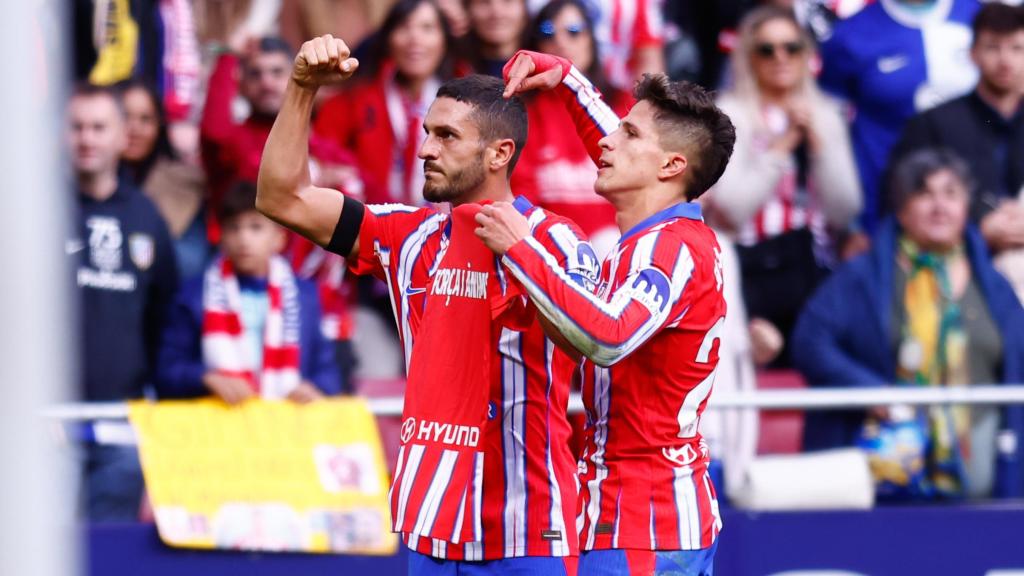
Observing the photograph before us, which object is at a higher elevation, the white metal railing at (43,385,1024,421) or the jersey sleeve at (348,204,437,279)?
the jersey sleeve at (348,204,437,279)

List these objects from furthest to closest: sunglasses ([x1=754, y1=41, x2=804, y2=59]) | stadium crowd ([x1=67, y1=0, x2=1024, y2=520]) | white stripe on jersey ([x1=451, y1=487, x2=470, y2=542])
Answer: sunglasses ([x1=754, y1=41, x2=804, y2=59]) < stadium crowd ([x1=67, y1=0, x2=1024, y2=520]) < white stripe on jersey ([x1=451, y1=487, x2=470, y2=542])

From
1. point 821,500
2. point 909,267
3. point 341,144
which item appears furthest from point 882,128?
point 341,144

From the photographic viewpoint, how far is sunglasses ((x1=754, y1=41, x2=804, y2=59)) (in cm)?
714

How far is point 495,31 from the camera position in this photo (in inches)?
273

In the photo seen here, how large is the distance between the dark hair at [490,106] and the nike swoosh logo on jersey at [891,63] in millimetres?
3476

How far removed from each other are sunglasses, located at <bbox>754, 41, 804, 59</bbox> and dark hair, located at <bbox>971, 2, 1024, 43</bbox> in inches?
35.9

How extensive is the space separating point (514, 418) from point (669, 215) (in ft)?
2.25

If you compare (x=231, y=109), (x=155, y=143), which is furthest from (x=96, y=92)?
(x=231, y=109)

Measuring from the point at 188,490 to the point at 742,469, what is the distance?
2.19m

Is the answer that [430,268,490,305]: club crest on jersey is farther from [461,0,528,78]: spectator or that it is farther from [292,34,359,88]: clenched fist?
[461,0,528,78]: spectator

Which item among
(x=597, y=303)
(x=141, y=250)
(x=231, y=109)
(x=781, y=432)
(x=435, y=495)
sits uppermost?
(x=231, y=109)

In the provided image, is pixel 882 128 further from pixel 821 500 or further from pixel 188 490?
pixel 188 490

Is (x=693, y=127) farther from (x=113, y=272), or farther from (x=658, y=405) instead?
(x=113, y=272)

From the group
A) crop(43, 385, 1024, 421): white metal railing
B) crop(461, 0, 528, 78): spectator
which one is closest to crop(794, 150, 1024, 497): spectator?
crop(43, 385, 1024, 421): white metal railing
